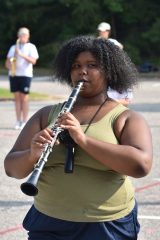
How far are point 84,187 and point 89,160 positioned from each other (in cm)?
12

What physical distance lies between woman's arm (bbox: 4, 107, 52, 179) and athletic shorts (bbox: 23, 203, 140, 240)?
9.1 inches

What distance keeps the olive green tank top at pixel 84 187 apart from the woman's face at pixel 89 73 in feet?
0.54

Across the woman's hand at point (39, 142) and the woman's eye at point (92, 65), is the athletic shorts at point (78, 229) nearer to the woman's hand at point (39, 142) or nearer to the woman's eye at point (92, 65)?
the woman's hand at point (39, 142)

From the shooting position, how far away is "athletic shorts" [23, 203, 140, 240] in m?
2.92

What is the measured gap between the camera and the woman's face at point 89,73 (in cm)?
302

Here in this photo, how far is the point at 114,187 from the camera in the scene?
2.94 metres

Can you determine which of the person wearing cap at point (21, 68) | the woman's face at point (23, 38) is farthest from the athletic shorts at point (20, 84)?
the woman's face at point (23, 38)

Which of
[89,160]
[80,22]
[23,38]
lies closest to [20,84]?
[23,38]

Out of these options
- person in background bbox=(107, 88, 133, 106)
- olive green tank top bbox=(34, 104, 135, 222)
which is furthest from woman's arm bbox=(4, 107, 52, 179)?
person in background bbox=(107, 88, 133, 106)

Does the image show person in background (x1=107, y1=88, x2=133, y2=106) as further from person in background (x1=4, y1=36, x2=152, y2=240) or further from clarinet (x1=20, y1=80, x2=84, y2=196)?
clarinet (x1=20, y1=80, x2=84, y2=196)

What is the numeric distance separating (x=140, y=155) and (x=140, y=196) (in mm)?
3804

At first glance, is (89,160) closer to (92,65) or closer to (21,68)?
(92,65)

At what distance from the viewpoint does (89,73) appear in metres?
3.02

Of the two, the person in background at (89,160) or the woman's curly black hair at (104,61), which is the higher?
the woman's curly black hair at (104,61)
